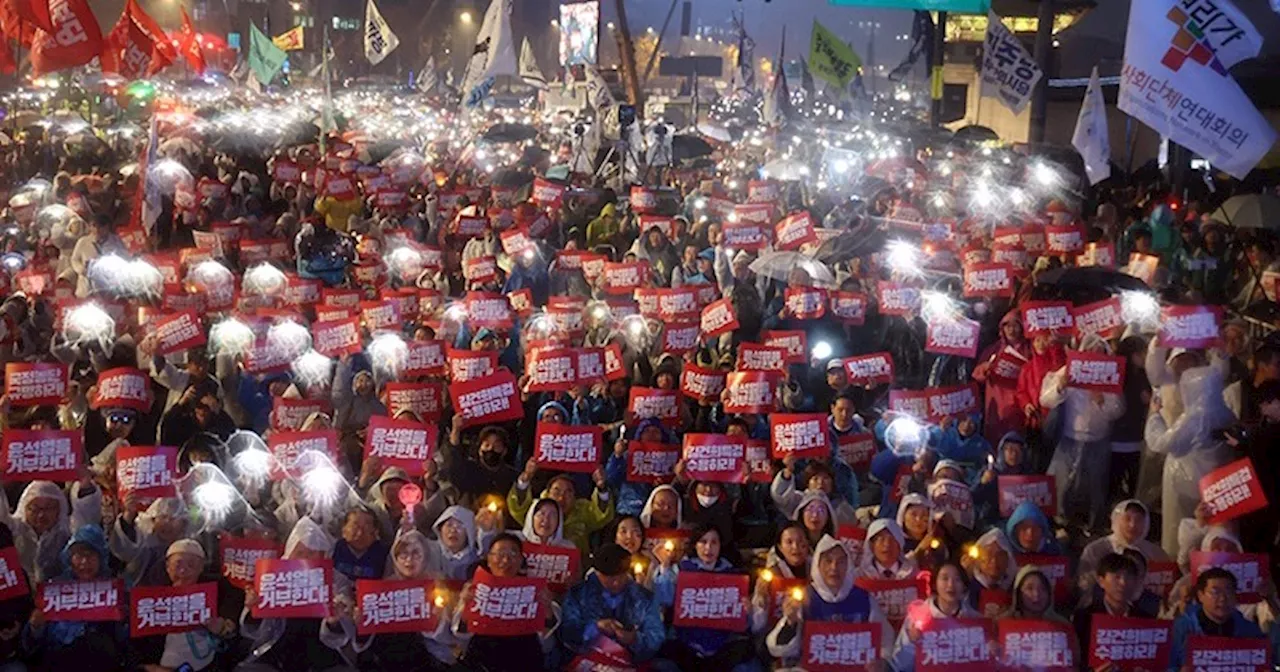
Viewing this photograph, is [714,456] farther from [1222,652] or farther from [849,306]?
[849,306]

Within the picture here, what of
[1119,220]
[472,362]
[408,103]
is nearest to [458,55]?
[408,103]

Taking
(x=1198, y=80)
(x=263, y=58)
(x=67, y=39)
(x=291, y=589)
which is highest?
(x=67, y=39)

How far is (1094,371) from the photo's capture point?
29.4ft

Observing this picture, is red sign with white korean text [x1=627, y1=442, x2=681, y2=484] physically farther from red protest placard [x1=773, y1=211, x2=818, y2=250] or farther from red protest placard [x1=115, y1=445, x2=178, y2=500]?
red protest placard [x1=773, y1=211, x2=818, y2=250]

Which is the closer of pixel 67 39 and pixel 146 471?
pixel 146 471

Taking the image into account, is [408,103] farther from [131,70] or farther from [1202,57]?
[1202,57]

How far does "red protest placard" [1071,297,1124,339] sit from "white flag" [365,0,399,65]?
19.1 metres

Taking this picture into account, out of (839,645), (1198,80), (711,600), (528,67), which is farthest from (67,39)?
(839,645)

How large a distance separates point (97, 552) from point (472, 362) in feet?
11.9

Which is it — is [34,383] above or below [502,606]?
above

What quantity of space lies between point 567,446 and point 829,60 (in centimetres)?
2242

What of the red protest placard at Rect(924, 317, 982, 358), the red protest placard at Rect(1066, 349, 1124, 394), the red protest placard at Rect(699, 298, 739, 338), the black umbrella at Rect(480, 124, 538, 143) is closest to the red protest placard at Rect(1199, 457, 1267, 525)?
the red protest placard at Rect(1066, 349, 1124, 394)

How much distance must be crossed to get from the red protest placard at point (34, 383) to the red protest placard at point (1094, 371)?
7.35 m

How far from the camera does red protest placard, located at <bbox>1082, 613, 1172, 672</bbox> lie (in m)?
6.17
